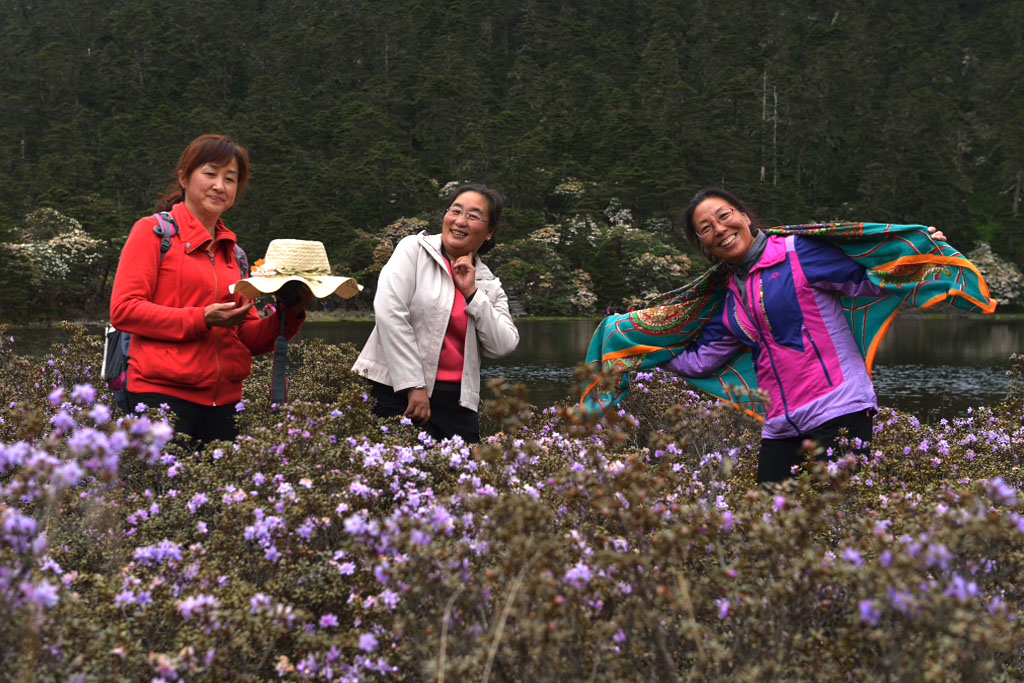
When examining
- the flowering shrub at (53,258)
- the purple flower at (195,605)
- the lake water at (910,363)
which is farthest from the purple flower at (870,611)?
the flowering shrub at (53,258)

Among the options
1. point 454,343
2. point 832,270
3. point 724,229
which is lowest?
point 454,343

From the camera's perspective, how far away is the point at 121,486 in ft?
8.95

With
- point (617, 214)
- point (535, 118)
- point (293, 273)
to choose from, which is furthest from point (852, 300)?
point (535, 118)

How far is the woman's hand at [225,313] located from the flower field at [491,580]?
0.58 metres

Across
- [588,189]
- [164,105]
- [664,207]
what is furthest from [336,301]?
[164,105]

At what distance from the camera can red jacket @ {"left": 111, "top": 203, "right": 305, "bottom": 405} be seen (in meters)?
2.90

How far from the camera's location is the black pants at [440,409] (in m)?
3.54

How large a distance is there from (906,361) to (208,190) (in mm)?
18595

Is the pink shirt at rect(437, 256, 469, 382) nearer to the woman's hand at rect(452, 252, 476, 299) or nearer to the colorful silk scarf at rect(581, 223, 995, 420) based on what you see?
the woman's hand at rect(452, 252, 476, 299)

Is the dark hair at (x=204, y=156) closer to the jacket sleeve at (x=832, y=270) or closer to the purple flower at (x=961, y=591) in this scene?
the jacket sleeve at (x=832, y=270)

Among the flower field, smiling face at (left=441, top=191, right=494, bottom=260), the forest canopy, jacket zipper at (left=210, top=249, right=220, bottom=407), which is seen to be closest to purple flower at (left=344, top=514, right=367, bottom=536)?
the flower field

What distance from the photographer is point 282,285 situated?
3020 millimetres

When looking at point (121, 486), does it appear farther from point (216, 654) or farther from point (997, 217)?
point (997, 217)

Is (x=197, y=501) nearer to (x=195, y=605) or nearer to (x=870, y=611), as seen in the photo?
(x=195, y=605)
